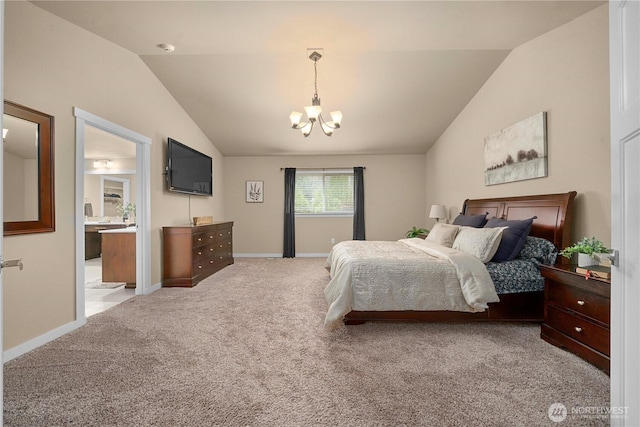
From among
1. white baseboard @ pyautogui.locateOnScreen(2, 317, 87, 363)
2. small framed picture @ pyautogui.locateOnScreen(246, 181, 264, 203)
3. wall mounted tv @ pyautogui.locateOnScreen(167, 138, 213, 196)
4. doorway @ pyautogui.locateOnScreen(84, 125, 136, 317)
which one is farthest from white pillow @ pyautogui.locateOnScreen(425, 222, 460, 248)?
doorway @ pyautogui.locateOnScreen(84, 125, 136, 317)

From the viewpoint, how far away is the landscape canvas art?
10.1 ft

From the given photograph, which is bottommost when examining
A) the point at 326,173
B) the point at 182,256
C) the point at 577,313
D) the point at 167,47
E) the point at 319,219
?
the point at 577,313

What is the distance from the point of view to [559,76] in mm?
2846

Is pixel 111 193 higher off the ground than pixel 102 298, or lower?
higher

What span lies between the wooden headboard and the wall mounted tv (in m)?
4.31

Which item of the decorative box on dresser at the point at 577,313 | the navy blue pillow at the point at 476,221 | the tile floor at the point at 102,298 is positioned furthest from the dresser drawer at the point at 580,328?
the tile floor at the point at 102,298

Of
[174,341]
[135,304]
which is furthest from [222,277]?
[174,341]

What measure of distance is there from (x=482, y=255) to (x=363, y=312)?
124 centimetres

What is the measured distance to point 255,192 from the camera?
22.1 ft

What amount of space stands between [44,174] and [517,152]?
465 cm

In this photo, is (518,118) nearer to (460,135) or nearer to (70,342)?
(460,135)

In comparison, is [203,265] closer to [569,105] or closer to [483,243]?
[483,243]

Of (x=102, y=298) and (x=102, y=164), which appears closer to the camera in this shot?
(x=102, y=298)

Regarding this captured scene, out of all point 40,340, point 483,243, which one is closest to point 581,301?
point 483,243
